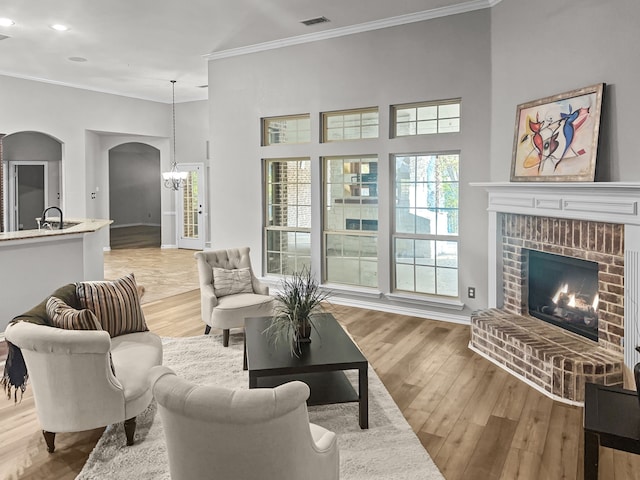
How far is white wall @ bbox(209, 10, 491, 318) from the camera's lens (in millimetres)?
5129

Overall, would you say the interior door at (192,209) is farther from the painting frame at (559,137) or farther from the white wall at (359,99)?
the painting frame at (559,137)

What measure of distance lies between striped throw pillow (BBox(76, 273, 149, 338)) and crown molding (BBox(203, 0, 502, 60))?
A: 3795mm

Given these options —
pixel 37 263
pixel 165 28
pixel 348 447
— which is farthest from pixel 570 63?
pixel 37 263

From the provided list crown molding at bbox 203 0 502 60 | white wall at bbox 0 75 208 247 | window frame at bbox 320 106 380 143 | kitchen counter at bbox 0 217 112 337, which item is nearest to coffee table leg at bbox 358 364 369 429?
window frame at bbox 320 106 380 143

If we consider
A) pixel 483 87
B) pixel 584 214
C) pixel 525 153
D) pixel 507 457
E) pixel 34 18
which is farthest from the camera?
pixel 34 18

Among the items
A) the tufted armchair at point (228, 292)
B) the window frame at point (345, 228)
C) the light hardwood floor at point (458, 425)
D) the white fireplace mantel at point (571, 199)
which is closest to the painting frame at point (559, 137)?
the white fireplace mantel at point (571, 199)

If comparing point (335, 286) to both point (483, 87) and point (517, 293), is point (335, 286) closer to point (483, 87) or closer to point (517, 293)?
point (517, 293)

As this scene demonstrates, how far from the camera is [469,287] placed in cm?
532

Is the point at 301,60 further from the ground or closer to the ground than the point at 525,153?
further from the ground

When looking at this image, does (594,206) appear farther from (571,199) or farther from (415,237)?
(415,237)

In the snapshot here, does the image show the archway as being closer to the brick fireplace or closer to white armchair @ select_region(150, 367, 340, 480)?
the brick fireplace

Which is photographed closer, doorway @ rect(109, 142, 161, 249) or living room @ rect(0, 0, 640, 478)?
living room @ rect(0, 0, 640, 478)

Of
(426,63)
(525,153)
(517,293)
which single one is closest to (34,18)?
(426,63)

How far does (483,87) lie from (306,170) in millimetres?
2351
